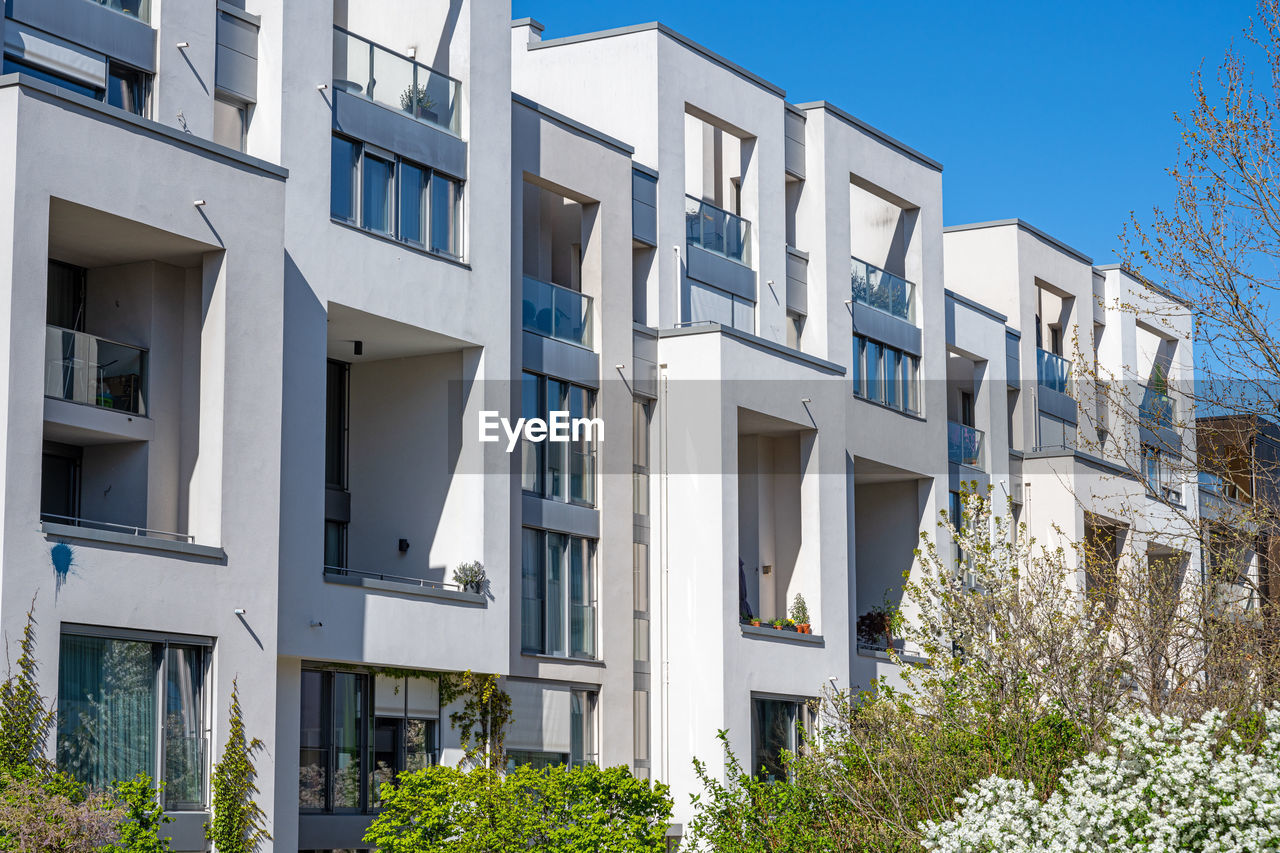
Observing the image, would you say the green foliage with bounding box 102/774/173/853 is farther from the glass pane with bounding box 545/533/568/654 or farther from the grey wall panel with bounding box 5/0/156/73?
the glass pane with bounding box 545/533/568/654

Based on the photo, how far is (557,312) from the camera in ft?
102

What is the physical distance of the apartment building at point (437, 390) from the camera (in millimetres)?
21516

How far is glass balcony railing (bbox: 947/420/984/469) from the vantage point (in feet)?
141

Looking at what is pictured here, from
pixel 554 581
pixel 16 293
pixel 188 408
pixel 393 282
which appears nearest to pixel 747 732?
pixel 554 581

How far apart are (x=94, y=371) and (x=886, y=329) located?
21930 mm

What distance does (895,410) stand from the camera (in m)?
39.8

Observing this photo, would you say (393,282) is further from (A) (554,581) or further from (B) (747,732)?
(B) (747,732)

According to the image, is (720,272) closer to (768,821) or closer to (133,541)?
(768,821)

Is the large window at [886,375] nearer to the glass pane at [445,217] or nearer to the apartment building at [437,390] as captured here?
the apartment building at [437,390]

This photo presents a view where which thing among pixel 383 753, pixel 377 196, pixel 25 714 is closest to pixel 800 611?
pixel 383 753

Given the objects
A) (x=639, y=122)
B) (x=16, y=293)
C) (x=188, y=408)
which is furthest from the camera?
(x=639, y=122)

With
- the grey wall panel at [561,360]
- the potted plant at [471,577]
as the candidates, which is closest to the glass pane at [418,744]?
the potted plant at [471,577]

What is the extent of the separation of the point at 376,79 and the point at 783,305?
40.4 feet

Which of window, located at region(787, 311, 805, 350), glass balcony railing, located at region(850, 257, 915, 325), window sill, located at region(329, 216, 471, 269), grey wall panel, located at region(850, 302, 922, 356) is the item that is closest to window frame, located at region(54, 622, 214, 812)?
window sill, located at region(329, 216, 471, 269)
